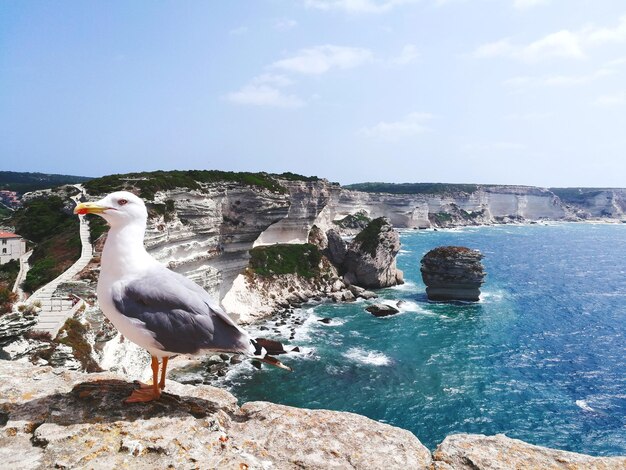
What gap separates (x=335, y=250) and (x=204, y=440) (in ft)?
210

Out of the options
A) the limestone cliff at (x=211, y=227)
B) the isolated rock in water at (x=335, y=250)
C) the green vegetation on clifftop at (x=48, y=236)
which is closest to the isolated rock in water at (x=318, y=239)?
the isolated rock in water at (x=335, y=250)

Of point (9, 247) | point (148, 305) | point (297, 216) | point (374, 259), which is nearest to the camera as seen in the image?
point (148, 305)

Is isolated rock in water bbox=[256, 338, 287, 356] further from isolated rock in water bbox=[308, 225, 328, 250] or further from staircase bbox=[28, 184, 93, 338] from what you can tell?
isolated rock in water bbox=[308, 225, 328, 250]

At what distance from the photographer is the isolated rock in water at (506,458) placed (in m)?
4.35

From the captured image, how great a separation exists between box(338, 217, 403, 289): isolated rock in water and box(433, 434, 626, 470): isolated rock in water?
5828 centimetres

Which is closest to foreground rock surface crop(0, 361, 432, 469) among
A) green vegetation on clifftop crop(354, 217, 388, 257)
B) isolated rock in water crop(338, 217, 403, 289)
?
isolated rock in water crop(338, 217, 403, 289)

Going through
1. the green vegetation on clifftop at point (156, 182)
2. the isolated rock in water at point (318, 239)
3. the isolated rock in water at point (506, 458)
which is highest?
the green vegetation on clifftop at point (156, 182)

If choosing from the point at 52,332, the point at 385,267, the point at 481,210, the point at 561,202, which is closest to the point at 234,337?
the point at 52,332

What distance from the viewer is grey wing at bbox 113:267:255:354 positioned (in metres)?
4.85

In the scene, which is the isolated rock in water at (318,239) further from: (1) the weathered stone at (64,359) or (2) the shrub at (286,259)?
(1) the weathered stone at (64,359)

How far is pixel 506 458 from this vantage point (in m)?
4.47

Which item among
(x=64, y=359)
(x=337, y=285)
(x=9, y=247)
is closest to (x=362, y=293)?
(x=337, y=285)

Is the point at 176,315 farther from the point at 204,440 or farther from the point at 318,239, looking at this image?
the point at 318,239

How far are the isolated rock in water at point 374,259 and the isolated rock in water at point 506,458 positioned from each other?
58283 millimetres
